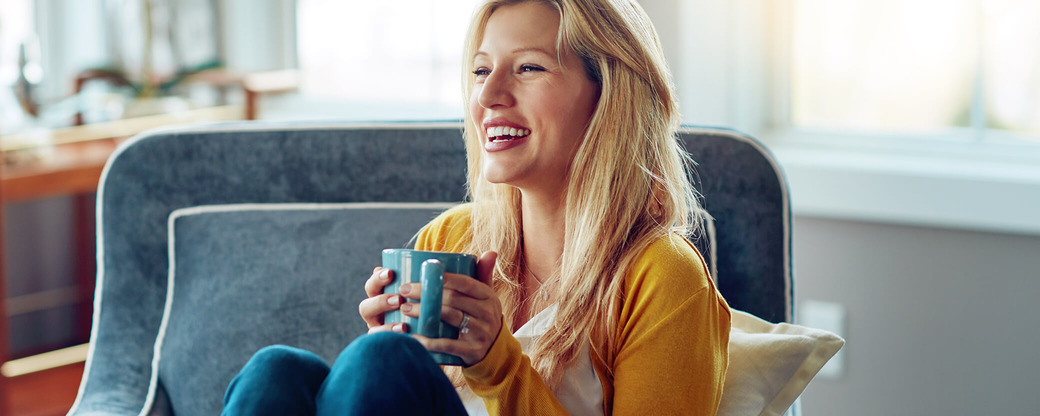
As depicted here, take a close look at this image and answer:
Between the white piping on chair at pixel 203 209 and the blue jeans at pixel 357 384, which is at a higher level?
the white piping on chair at pixel 203 209

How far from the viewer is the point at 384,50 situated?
2914 mm

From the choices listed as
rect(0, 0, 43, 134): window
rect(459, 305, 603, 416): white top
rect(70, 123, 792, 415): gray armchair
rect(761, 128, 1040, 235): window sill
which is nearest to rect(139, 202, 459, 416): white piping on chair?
rect(70, 123, 792, 415): gray armchair

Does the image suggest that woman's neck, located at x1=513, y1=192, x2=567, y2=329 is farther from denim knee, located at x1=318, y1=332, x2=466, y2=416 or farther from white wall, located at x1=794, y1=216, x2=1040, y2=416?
white wall, located at x1=794, y1=216, x2=1040, y2=416

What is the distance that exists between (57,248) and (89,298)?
19cm

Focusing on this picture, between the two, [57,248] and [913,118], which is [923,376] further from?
[57,248]

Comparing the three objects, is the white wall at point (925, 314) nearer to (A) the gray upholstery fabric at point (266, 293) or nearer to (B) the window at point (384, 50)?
(A) the gray upholstery fabric at point (266, 293)

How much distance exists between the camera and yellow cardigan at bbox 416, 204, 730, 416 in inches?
39.6

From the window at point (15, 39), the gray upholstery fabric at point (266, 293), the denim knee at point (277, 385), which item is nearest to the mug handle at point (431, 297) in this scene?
the denim knee at point (277, 385)

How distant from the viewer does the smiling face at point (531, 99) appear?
113cm

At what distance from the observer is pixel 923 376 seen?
1.89m

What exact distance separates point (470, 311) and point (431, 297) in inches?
2.0

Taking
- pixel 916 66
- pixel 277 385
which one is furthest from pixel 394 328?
pixel 916 66

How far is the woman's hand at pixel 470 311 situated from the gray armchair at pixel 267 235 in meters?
0.51

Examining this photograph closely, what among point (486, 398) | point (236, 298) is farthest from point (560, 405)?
point (236, 298)
